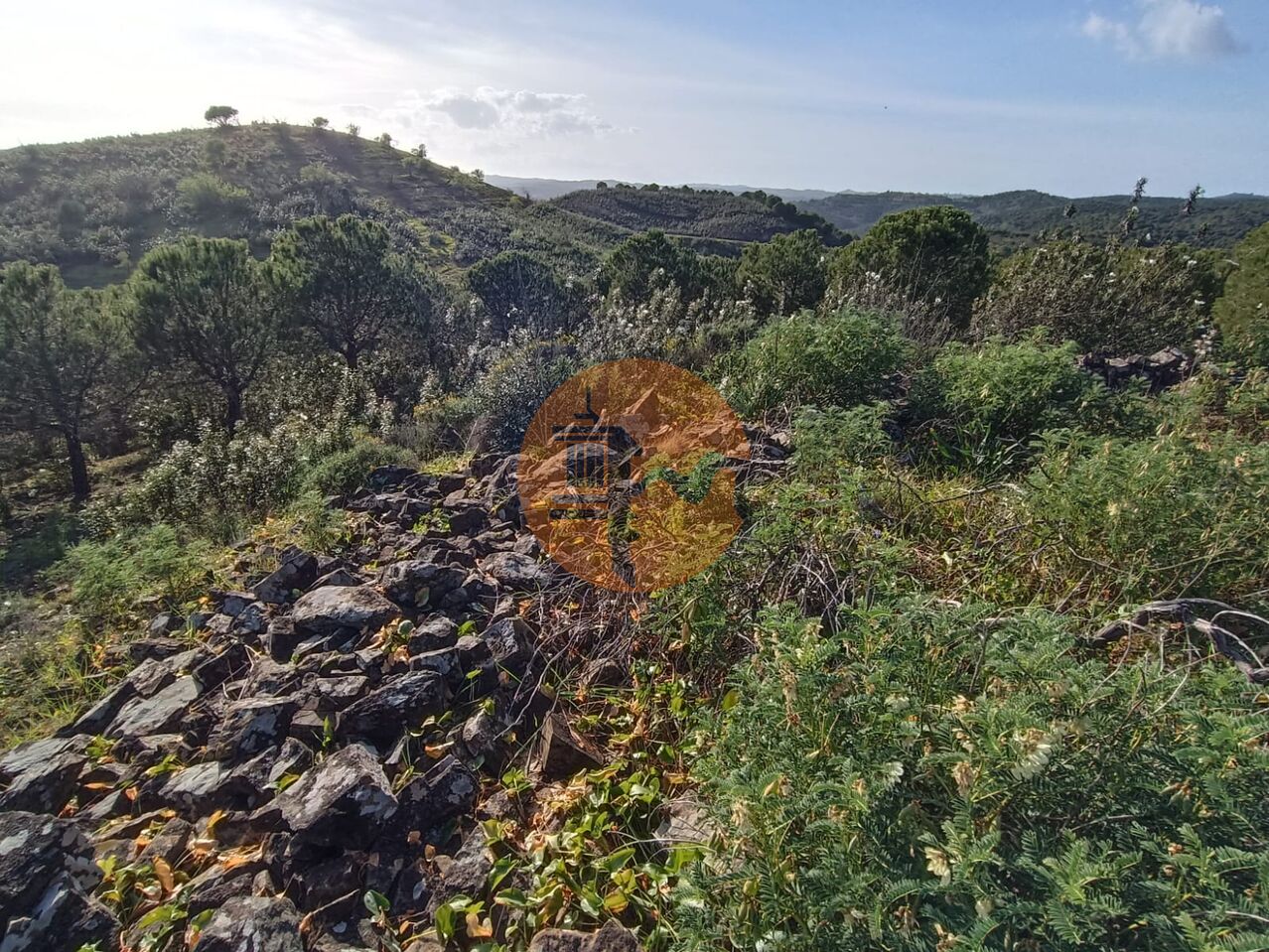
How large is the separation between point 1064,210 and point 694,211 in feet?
98.6

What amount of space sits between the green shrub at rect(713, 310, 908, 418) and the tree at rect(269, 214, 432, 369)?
12.4 meters

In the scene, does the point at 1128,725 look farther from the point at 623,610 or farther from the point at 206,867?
the point at 206,867

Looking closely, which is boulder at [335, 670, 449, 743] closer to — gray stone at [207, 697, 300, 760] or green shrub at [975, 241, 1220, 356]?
gray stone at [207, 697, 300, 760]

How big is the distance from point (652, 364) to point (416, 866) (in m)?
4.36

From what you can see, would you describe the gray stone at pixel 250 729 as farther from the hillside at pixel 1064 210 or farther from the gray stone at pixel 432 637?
the hillside at pixel 1064 210

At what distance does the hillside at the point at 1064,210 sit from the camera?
143 ft

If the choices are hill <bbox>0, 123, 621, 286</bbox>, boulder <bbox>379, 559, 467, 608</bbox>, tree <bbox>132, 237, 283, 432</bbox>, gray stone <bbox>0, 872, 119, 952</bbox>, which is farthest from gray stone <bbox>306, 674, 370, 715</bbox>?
hill <bbox>0, 123, 621, 286</bbox>

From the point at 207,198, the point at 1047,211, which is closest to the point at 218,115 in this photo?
the point at 207,198

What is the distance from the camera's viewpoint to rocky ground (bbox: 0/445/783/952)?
6.48ft

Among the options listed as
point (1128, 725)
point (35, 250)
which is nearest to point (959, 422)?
point (1128, 725)

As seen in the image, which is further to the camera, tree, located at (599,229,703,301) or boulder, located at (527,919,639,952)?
tree, located at (599,229,703,301)

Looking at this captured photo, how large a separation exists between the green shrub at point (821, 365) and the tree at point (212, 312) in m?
12.6

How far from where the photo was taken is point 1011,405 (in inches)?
149

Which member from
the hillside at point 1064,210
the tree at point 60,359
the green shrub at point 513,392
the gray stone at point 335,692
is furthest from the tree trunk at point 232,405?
the hillside at point 1064,210
